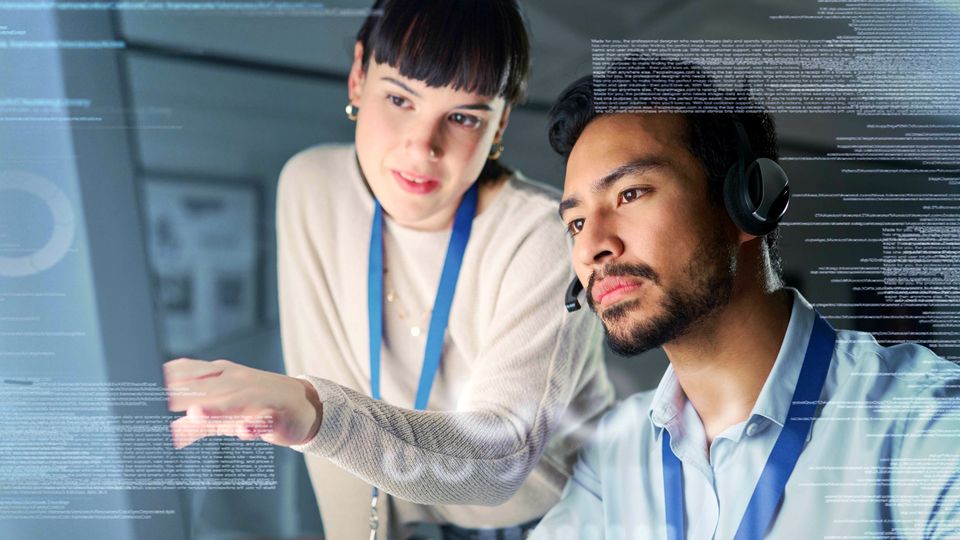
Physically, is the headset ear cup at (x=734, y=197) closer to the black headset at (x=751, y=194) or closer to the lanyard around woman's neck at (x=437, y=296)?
the black headset at (x=751, y=194)

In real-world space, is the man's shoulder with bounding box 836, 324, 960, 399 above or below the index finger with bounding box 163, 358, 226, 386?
below

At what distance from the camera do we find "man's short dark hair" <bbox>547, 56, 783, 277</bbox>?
133 centimetres

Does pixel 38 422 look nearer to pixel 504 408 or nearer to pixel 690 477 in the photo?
pixel 504 408

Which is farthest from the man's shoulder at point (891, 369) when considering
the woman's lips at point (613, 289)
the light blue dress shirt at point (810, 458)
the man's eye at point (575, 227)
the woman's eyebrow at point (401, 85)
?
the woman's eyebrow at point (401, 85)

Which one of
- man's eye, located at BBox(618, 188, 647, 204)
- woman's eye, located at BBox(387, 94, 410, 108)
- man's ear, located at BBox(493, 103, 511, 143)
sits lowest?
man's eye, located at BBox(618, 188, 647, 204)

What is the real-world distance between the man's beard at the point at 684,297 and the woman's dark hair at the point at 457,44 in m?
0.31

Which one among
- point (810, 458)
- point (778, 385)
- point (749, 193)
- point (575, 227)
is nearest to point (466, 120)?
point (575, 227)

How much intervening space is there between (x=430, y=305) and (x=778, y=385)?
0.62 meters

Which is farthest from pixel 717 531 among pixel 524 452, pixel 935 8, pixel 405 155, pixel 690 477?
pixel 935 8

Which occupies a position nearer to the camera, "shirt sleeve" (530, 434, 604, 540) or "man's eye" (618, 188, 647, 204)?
"man's eye" (618, 188, 647, 204)

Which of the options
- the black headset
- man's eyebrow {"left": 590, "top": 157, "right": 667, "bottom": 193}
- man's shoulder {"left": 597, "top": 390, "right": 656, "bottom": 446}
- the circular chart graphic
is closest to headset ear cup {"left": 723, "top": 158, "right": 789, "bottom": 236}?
the black headset

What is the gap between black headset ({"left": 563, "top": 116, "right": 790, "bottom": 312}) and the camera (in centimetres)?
129

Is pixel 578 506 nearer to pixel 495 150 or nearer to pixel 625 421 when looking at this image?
pixel 625 421

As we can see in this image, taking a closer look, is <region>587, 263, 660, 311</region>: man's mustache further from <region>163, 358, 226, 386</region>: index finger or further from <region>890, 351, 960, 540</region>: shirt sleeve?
<region>163, 358, 226, 386</region>: index finger
